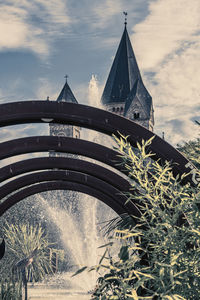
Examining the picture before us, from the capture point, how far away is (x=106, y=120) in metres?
3.48

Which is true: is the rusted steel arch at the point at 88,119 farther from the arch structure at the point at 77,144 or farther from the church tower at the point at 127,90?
the church tower at the point at 127,90

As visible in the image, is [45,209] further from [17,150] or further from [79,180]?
[17,150]

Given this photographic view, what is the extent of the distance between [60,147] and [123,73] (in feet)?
193

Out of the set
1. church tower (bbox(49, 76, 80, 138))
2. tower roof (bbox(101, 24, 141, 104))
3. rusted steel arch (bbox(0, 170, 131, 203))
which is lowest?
rusted steel arch (bbox(0, 170, 131, 203))

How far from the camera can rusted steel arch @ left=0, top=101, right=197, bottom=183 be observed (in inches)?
130

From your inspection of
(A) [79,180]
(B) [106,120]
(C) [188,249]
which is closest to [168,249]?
(C) [188,249]

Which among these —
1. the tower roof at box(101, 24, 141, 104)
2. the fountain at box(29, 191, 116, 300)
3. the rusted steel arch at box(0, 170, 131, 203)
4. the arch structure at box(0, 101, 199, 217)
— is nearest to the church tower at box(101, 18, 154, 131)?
A: the tower roof at box(101, 24, 141, 104)

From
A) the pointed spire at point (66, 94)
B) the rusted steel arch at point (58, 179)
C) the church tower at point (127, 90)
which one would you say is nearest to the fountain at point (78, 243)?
the rusted steel arch at point (58, 179)

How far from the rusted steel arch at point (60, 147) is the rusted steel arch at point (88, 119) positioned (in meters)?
0.78

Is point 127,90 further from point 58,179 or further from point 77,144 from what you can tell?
point 77,144

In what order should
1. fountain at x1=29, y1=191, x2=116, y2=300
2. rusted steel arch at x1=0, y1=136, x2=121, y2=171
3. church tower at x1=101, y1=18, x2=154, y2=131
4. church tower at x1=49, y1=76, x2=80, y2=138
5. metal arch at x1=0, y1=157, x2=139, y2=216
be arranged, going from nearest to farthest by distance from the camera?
rusted steel arch at x1=0, y1=136, x2=121, y2=171 < metal arch at x1=0, y1=157, x2=139, y2=216 < fountain at x1=29, y1=191, x2=116, y2=300 < church tower at x1=101, y1=18, x2=154, y2=131 < church tower at x1=49, y1=76, x2=80, y2=138

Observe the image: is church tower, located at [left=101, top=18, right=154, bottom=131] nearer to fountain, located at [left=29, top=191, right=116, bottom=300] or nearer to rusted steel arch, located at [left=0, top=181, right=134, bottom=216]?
fountain, located at [left=29, top=191, right=116, bottom=300]

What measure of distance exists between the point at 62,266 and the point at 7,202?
52.1ft

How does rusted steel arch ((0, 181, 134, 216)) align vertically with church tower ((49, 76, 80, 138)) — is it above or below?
below
